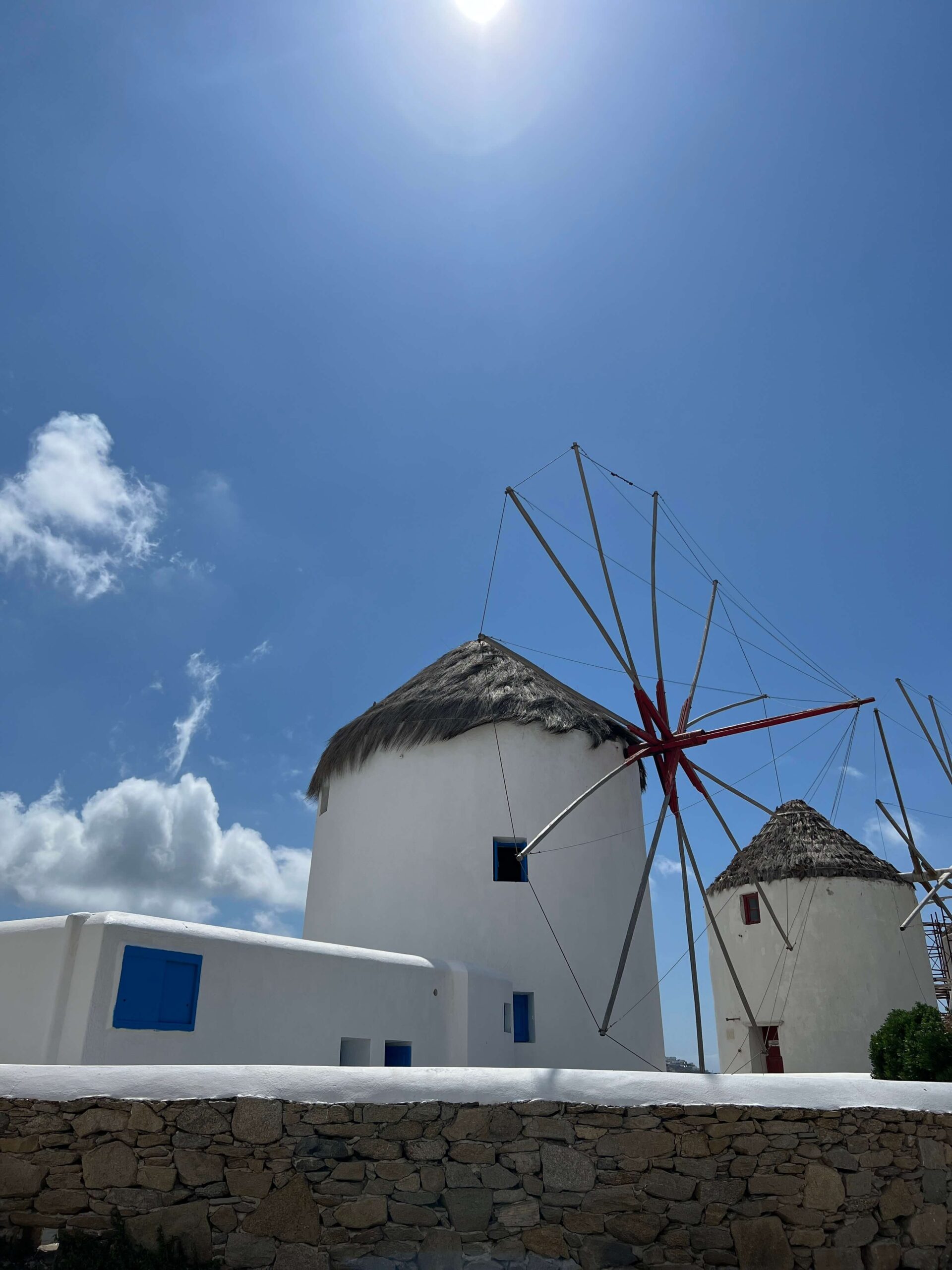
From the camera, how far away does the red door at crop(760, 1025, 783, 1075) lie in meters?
19.4

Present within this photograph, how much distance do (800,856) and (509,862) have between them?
8711 mm

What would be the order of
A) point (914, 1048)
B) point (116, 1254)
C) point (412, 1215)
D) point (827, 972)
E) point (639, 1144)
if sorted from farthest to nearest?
point (827, 972) → point (914, 1048) → point (639, 1144) → point (412, 1215) → point (116, 1254)

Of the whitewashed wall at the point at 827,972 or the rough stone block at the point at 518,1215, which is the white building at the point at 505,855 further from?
the rough stone block at the point at 518,1215

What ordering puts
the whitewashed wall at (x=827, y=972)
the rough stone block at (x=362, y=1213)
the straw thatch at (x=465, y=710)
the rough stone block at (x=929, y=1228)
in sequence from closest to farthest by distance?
the rough stone block at (x=362, y=1213)
the rough stone block at (x=929, y=1228)
the straw thatch at (x=465, y=710)
the whitewashed wall at (x=827, y=972)

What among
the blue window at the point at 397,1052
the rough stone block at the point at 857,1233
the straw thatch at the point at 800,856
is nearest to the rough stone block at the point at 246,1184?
the rough stone block at the point at 857,1233

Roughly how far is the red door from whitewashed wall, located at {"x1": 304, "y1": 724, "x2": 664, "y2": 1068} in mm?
5840

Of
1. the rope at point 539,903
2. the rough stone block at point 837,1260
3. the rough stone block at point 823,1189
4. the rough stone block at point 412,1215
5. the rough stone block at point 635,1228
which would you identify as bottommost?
the rough stone block at point 837,1260

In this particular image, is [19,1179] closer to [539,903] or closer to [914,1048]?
[914,1048]

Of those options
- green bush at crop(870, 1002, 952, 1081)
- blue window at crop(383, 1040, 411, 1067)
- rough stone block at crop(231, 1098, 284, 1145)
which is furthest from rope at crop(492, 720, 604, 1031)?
rough stone block at crop(231, 1098, 284, 1145)

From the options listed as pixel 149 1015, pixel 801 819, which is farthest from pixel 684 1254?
pixel 801 819

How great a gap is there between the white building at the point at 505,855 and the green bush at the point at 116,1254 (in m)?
7.87

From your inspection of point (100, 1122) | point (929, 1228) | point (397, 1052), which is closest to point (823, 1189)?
point (929, 1228)

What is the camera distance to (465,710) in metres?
15.2

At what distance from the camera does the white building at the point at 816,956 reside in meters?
18.2
